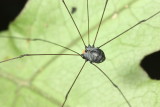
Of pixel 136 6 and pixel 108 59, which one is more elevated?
pixel 136 6

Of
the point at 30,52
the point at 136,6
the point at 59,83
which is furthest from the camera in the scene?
the point at 30,52

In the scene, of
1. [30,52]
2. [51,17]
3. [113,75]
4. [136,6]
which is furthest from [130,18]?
[30,52]

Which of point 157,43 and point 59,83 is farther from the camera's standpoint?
point 59,83

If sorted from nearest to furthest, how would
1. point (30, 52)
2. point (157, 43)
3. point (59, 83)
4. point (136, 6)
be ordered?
point (157, 43) < point (136, 6) < point (59, 83) < point (30, 52)

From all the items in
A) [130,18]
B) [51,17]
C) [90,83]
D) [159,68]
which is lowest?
[159,68]

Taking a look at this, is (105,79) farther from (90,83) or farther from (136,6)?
(136,6)

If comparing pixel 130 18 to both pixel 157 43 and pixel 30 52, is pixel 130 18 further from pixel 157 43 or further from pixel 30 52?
pixel 30 52

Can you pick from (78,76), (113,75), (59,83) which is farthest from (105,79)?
(59,83)
